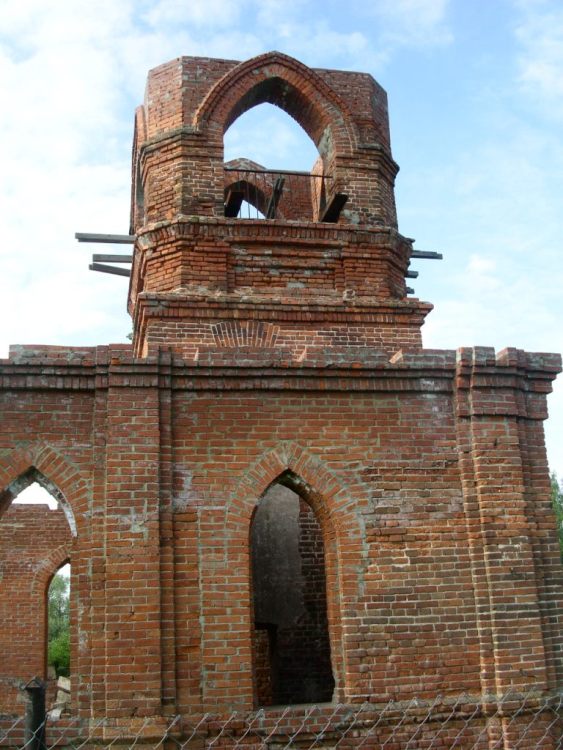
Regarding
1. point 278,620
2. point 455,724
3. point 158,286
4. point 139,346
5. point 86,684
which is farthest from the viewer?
point 139,346

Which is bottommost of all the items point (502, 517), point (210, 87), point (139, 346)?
point (502, 517)

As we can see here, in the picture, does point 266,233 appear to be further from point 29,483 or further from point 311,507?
point 29,483

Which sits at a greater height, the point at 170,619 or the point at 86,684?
the point at 170,619

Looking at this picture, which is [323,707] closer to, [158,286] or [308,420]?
[308,420]

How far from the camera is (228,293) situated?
9.81m

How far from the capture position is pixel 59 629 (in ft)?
113

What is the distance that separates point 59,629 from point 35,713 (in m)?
30.9

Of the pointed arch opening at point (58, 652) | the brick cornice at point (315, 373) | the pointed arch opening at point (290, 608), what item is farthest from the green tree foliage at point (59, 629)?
the brick cornice at point (315, 373)

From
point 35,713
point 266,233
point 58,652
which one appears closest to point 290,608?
point 35,713

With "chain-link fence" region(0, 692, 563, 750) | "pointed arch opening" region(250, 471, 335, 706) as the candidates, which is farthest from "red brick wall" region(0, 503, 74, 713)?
"chain-link fence" region(0, 692, 563, 750)

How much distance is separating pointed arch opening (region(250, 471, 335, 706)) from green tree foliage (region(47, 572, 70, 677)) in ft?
21.8

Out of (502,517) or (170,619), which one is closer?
(170,619)

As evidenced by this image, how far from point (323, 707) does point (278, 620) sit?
2.55m

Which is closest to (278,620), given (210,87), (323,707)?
(323,707)
